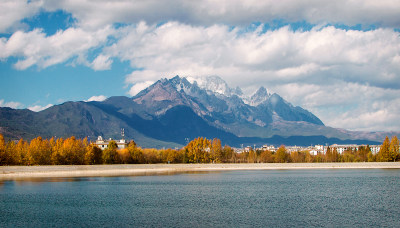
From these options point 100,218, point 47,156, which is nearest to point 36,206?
point 100,218

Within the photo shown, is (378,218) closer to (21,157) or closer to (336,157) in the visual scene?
(21,157)

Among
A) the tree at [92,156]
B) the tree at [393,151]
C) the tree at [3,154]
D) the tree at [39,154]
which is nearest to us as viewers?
the tree at [3,154]

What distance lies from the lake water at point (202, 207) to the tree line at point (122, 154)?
48.1m

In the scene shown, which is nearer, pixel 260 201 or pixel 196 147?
pixel 260 201

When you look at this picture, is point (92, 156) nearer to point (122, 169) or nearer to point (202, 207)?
point (122, 169)

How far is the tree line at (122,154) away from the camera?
108887 mm

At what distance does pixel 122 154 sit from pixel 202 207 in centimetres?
9442

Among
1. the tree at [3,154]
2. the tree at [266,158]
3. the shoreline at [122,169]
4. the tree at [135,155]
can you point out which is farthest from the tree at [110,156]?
the tree at [266,158]

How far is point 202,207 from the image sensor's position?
4428 cm

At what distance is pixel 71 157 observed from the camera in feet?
373

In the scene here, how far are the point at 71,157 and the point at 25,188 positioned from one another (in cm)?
5130

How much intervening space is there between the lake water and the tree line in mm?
48132

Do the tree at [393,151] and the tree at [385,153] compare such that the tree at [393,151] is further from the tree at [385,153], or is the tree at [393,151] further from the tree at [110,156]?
the tree at [110,156]

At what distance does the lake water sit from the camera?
35906 millimetres
